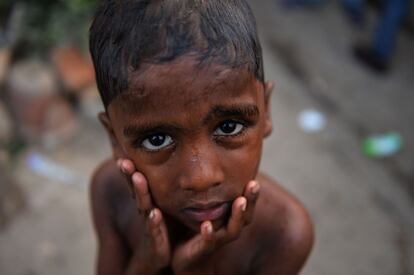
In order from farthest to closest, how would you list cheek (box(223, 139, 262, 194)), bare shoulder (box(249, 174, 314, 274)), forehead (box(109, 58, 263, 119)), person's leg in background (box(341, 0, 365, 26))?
person's leg in background (box(341, 0, 365, 26)) < bare shoulder (box(249, 174, 314, 274)) < cheek (box(223, 139, 262, 194)) < forehead (box(109, 58, 263, 119))

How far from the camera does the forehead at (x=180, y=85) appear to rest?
108cm

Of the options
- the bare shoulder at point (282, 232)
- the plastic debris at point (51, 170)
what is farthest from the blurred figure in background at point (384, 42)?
the bare shoulder at point (282, 232)

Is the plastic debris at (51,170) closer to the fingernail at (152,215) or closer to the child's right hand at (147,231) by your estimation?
the child's right hand at (147,231)

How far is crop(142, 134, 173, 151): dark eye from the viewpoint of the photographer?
46.0 inches

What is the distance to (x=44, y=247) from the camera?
3.26 meters

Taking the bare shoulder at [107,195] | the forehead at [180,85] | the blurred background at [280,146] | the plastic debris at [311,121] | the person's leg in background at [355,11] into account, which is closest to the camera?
the forehead at [180,85]

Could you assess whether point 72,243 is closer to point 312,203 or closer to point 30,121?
point 30,121

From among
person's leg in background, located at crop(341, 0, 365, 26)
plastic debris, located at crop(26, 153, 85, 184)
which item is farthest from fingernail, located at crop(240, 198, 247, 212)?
person's leg in background, located at crop(341, 0, 365, 26)

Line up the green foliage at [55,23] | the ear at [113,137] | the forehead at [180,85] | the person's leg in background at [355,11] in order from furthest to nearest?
1. the person's leg in background at [355,11]
2. the green foliage at [55,23]
3. the ear at [113,137]
4. the forehead at [180,85]

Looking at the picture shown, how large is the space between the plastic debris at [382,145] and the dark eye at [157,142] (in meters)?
2.82

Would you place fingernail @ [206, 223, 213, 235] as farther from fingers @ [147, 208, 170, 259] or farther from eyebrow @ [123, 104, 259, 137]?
eyebrow @ [123, 104, 259, 137]

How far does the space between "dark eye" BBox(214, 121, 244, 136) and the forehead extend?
66 millimetres

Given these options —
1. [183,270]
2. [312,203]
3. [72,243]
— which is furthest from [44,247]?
[183,270]

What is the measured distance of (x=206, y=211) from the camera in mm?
1248
